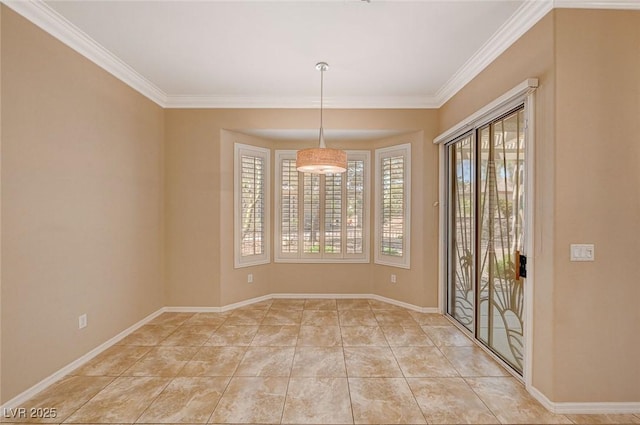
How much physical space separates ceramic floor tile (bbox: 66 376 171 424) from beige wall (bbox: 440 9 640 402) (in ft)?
9.74

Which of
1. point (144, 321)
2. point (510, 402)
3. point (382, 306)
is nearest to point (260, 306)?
point (144, 321)

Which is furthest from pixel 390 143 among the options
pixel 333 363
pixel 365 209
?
pixel 333 363

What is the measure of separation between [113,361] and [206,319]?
3.94ft

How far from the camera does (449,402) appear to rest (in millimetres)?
2264

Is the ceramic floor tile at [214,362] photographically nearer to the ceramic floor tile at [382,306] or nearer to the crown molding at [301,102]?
the ceramic floor tile at [382,306]

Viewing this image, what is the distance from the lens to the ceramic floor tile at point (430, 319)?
382 cm

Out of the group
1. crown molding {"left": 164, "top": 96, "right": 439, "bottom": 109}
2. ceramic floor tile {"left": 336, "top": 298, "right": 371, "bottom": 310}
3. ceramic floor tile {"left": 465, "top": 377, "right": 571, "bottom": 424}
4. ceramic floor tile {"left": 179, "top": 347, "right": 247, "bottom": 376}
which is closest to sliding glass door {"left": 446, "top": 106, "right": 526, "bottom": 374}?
ceramic floor tile {"left": 465, "top": 377, "right": 571, "bottom": 424}

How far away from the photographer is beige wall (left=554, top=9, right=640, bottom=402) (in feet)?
6.85

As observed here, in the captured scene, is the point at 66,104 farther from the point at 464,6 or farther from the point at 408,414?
the point at 408,414

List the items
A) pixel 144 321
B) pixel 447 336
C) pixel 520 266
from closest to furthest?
pixel 520 266, pixel 447 336, pixel 144 321

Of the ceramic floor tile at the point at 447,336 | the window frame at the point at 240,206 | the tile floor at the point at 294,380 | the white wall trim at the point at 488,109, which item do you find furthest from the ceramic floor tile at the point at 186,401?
the white wall trim at the point at 488,109

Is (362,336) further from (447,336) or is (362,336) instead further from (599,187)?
(599,187)

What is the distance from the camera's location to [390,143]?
4637 millimetres

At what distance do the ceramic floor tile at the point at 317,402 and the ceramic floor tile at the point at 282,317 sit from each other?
1.35 metres
